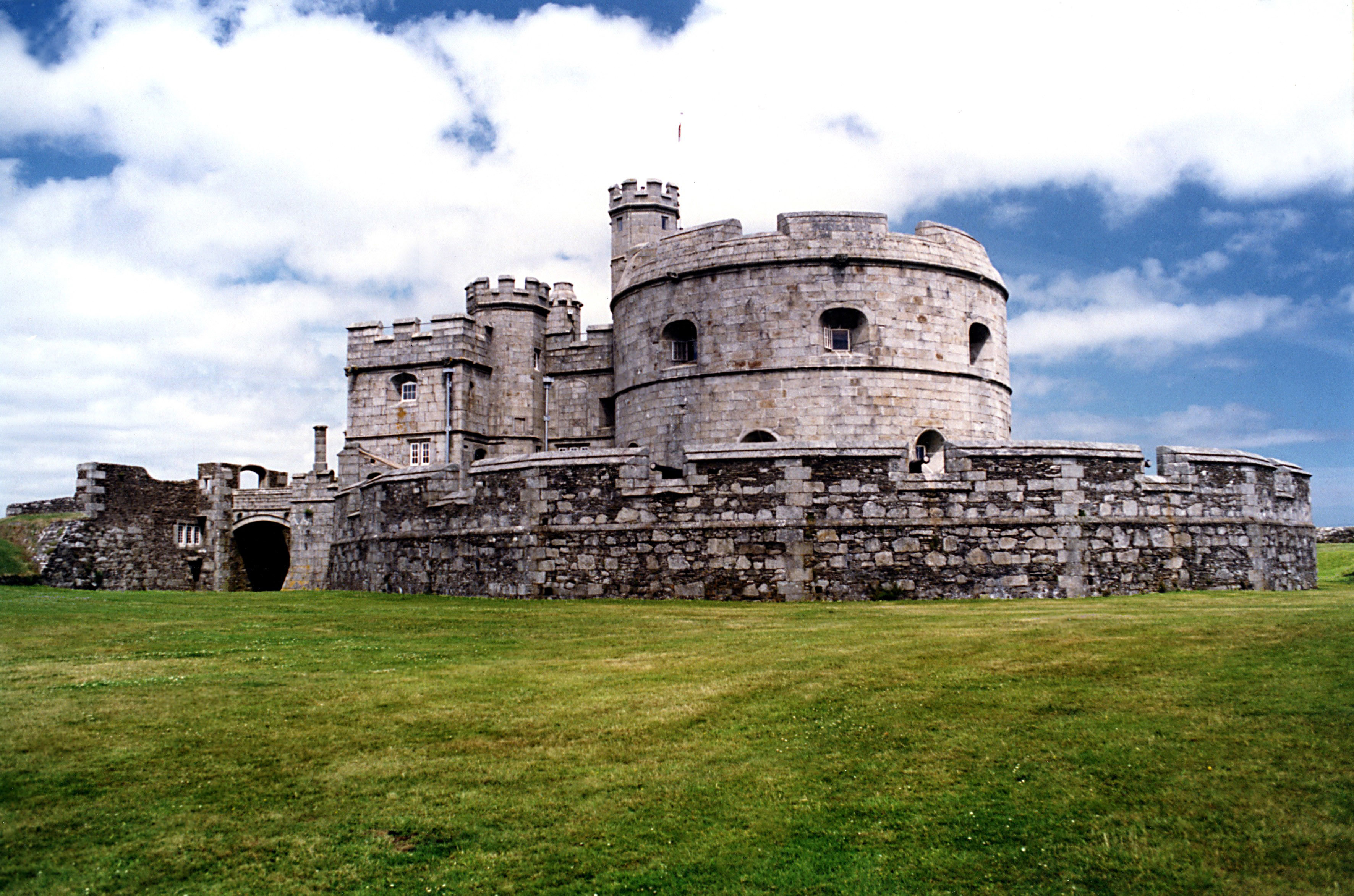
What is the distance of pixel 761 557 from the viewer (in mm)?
16156

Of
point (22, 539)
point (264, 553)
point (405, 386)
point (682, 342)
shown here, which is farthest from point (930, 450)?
point (22, 539)

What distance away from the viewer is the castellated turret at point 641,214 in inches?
1423

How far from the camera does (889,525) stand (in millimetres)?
16062

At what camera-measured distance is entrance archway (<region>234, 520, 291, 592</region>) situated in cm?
3712

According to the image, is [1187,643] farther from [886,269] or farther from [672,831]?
[886,269]

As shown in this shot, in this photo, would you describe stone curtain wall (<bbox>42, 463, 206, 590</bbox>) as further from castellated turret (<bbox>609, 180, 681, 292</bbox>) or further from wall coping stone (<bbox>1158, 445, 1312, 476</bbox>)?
wall coping stone (<bbox>1158, 445, 1312, 476</bbox>)

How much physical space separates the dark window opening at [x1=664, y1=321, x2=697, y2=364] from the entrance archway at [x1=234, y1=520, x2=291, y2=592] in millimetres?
18714

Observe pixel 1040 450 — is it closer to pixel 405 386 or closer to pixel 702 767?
pixel 702 767

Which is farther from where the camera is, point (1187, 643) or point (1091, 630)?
point (1091, 630)

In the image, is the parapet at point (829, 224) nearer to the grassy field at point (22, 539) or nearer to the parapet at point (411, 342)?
the parapet at point (411, 342)

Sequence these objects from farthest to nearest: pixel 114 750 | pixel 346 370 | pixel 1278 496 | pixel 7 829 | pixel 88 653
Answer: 1. pixel 346 370
2. pixel 1278 496
3. pixel 88 653
4. pixel 114 750
5. pixel 7 829

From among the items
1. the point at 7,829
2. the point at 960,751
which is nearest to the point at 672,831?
the point at 960,751

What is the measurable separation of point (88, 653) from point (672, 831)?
715cm

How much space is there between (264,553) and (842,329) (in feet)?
83.5
